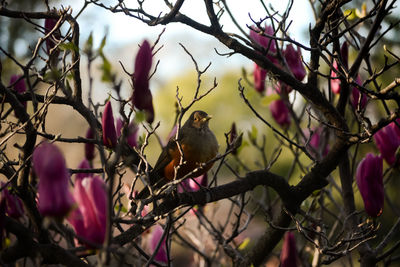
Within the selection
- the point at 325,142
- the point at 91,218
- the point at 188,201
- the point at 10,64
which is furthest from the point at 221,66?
the point at 91,218

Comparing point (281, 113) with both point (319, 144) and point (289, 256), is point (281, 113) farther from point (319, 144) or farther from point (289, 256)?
point (289, 256)

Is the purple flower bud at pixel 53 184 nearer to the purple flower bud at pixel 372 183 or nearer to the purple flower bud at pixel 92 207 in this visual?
the purple flower bud at pixel 92 207

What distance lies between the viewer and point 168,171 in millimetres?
2408

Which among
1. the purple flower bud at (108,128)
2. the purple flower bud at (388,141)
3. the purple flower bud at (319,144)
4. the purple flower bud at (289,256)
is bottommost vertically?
the purple flower bud at (289,256)

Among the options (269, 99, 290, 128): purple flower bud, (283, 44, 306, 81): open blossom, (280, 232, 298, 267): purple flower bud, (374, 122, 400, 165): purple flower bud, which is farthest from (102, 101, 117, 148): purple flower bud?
(269, 99, 290, 128): purple flower bud

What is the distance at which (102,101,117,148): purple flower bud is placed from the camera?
147cm

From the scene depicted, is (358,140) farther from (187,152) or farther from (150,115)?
(187,152)

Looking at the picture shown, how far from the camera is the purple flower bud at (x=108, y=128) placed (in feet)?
4.81

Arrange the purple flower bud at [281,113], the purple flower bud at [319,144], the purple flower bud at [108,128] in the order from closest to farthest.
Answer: the purple flower bud at [108,128] → the purple flower bud at [319,144] → the purple flower bud at [281,113]

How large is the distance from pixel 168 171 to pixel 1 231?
1179mm

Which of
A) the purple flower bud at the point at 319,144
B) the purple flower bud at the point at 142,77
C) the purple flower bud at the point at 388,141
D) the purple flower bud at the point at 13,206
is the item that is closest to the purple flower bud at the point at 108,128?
the purple flower bud at the point at 142,77

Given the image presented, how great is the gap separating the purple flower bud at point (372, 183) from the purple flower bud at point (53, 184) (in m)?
1.05

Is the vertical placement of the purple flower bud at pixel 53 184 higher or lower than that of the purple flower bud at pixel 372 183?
lower

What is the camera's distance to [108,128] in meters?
1.48
